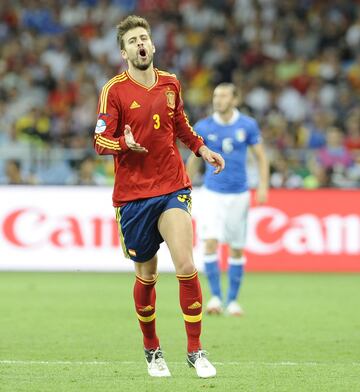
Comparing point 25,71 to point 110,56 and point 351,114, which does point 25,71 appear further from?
point 351,114

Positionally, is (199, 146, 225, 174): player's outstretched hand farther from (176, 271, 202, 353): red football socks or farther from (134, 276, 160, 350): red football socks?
(134, 276, 160, 350): red football socks

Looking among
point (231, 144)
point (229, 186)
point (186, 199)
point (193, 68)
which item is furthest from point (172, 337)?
point (193, 68)

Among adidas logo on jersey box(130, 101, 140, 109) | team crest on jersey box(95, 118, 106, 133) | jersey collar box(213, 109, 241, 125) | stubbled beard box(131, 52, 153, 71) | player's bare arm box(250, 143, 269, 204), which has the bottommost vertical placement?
player's bare arm box(250, 143, 269, 204)

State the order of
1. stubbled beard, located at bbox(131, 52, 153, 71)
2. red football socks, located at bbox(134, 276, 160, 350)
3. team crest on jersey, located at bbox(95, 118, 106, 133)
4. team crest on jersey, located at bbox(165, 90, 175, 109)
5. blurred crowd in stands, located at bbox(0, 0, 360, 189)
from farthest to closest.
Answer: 1. blurred crowd in stands, located at bbox(0, 0, 360, 189)
2. red football socks, located at bbox(134, 276, 160, 350)
3. team crest on jersey, located at bbox(165, 90, 175, 109)
4. stubbled beard, located at bbox(131, 52, 153, 71)
5. team crest on jersey, located at bbox(95, 118, 106, 133)

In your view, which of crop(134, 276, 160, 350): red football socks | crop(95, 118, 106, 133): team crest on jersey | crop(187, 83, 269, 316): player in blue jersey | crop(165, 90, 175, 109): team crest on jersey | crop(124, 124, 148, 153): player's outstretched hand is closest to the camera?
crop(124, 124, 148, 153): player's outstretched hand

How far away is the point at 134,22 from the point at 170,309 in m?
5.48

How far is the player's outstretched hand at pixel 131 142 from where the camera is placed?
7.05 metres

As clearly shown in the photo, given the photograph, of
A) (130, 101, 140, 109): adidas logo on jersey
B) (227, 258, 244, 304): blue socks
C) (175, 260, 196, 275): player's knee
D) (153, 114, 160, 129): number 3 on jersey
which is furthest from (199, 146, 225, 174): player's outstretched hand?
(227, 258, 244, 304): blue socks

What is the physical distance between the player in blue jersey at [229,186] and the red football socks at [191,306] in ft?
14.3

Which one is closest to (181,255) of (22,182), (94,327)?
(94,327)

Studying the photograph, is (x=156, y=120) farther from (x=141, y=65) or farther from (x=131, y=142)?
(x=131, y=142)

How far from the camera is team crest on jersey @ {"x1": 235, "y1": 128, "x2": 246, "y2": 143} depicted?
11977 millimetres

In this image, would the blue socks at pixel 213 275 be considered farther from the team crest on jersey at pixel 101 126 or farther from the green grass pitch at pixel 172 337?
the team crest on jersey at pixel 101 126

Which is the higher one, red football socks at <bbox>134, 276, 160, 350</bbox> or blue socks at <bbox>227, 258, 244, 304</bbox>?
red football socks at <bbox>134, 276, 160, 350</bbox>
